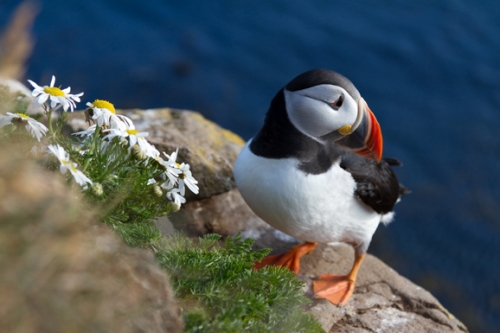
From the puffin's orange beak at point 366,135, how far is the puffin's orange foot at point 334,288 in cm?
91

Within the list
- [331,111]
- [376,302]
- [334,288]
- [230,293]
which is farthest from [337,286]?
[230,293]

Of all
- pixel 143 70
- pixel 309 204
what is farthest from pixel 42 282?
pixel 143 70

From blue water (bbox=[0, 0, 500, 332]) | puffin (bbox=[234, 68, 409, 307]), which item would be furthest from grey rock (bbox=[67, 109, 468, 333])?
A: blue water (bbox=[0, 0, 500, 332])

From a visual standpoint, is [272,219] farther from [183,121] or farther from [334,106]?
[183,121]

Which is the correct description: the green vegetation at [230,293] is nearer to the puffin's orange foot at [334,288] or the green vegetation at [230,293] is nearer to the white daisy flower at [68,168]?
the white daisy flower at [68,168]

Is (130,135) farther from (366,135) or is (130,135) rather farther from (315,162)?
(366,135)

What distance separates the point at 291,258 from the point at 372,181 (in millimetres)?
822

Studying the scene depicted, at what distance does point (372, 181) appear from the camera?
380 cm

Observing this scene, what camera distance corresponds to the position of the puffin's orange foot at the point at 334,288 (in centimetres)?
364

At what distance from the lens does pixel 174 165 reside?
2.65 m

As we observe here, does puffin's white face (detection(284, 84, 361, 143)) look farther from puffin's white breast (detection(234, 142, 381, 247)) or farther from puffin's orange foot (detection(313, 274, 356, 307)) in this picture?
puffin's orange foot (detection(313, 274, 356, 307))

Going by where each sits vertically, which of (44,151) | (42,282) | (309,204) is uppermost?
(42,282)

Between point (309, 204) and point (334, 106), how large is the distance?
601 mm

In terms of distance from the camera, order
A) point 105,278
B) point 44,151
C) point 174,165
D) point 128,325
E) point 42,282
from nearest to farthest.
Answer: point 42,282, point 105,278, point 128,325, point 44,151, point 174,165
